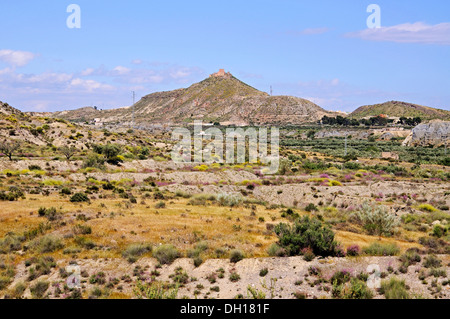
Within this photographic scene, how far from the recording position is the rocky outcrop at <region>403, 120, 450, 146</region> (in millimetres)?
111750

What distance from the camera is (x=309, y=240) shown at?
17234 mm

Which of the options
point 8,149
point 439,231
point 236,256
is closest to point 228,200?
point 236,256

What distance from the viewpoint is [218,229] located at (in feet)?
72.2

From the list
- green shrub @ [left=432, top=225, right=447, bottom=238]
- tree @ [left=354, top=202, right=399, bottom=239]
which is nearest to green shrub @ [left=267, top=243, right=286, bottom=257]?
tree @ [left=354, top=202, right=399, bottom=239]

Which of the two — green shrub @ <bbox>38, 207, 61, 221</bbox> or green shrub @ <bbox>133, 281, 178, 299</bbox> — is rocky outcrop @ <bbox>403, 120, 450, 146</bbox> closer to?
green shrub @ <bbox>38, 207, 61, 221</bbox>

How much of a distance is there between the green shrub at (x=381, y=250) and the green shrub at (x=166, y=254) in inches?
347

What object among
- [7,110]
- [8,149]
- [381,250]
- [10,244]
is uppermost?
[7,110]

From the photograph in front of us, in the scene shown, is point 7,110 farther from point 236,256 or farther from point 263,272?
point 263,272

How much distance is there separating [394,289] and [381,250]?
447cm

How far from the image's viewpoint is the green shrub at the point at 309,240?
55.1ft

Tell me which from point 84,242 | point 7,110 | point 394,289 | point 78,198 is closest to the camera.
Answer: point 394,289

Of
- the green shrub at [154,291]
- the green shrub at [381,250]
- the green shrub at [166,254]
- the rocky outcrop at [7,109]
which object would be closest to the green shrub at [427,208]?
the green shrub at [381,250]

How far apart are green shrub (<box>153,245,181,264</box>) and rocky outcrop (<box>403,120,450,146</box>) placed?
111997 mm

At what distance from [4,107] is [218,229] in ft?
→ 288
